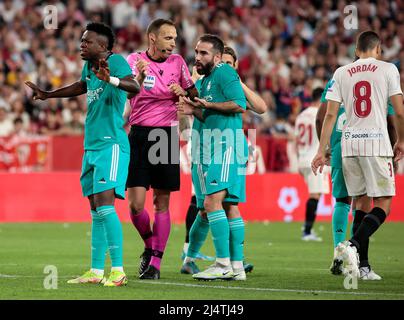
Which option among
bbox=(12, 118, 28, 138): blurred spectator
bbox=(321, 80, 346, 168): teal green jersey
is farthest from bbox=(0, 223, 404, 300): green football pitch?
bbox=(12, 118, 28, 138): blurred spectator

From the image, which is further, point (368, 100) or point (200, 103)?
point (368, 100)

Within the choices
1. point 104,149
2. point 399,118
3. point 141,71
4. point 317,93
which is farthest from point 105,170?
point 317,93

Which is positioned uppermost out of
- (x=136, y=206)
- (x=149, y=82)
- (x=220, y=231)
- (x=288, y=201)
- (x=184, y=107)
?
(x=149, y=82)

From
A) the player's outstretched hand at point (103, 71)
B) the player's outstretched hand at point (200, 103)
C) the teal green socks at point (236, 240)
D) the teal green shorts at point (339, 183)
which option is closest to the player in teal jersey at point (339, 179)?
the teal green shorts at point (339, 183)

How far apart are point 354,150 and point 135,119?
218cm

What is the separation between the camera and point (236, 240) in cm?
1000

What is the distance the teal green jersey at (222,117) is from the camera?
→ 388 inches

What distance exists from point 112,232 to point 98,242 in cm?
30

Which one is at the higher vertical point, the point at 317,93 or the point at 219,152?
the point at 317,93

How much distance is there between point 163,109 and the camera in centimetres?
1012

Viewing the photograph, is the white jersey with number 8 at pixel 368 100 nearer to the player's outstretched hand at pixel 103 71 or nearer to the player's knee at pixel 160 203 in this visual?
the player's knee at pixel 160 203

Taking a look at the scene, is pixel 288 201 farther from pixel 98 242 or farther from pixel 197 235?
pixel 98 242

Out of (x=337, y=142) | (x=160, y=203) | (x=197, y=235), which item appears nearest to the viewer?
(x=160, y=203)
